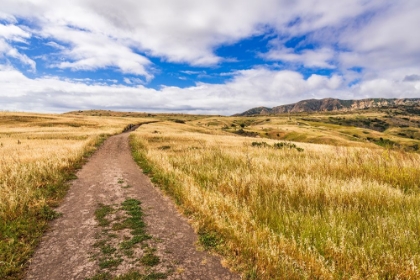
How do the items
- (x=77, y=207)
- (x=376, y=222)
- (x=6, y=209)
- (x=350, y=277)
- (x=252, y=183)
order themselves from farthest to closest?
1. (x=252, y=183)
2. (x=77, y=207)
3. (x=6, y=209)
4. (x=376, y=222)
5. (x=350, y=277)

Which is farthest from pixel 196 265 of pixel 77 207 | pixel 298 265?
pixel 77 207

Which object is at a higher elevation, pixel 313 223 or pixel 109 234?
pixel 313 223

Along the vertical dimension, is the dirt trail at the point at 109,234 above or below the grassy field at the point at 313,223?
below

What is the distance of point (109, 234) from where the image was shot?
5.91 m

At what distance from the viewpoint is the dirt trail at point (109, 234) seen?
445 centimetres

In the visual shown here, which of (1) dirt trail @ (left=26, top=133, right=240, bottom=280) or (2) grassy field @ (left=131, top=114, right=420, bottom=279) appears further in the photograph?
(1) dirt trail @ (left=26, top=133, right=240, bottom=280)

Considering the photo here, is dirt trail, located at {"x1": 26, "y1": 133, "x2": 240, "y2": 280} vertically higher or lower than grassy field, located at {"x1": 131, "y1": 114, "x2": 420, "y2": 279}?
lower

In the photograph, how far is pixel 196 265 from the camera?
4.66 meters

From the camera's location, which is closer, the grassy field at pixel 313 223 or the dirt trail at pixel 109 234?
the grassy field at pixel 313 223

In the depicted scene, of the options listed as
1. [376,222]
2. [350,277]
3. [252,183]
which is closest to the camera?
[350,277]

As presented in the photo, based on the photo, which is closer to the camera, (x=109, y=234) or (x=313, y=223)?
(x=313, y=223)

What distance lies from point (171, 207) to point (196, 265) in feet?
11.5

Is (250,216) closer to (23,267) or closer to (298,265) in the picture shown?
(298,265)

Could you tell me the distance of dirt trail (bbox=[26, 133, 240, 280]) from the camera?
4.45 meters
